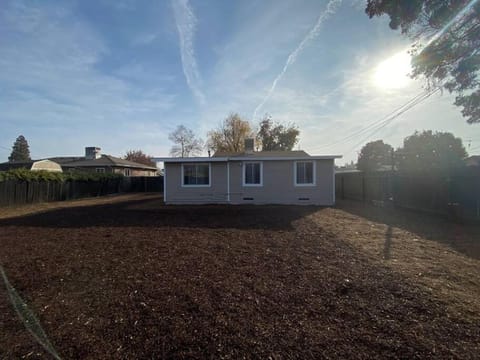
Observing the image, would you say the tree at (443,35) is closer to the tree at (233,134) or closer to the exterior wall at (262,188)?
the exterior wall at (262,188)

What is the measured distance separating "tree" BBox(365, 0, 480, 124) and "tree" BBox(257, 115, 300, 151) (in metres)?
23.2

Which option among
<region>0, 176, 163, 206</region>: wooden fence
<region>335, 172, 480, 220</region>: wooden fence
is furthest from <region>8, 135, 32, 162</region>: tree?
<region>335, 172, 480, 220</region>: wooden fence

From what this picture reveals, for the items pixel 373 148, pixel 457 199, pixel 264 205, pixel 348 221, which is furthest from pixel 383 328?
pixel 373 148

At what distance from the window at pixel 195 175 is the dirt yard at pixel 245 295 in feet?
21.3

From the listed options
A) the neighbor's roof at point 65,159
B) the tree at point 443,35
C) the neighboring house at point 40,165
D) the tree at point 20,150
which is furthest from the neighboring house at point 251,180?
the tree at point 20,150

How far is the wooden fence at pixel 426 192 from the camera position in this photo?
7.65 meters

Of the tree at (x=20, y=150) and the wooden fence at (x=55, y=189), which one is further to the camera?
the tree at (x=20, y=150)

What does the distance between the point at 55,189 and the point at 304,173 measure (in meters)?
15.7

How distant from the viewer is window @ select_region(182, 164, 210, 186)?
1253 cm

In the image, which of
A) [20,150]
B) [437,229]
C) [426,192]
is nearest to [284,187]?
[426,192]

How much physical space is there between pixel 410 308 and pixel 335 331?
1145mm

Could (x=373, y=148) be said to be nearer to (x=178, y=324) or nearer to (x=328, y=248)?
(x=328, y=248)

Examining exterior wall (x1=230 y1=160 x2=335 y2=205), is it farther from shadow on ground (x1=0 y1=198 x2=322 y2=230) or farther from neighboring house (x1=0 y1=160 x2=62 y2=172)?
neighboring house (x1=0 y1=160 x2=62 y2=172)

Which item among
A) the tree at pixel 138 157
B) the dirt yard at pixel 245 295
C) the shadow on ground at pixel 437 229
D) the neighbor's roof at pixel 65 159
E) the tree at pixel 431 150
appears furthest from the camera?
the tree at pixel 138 157
